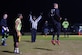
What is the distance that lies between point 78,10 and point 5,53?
3039 centimetres

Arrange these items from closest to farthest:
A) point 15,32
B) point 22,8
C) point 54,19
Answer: point 15,32, point 54,19, point 22,8

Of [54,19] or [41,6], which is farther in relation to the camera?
[41,6]

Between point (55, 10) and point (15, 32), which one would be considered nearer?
point (15, 32)

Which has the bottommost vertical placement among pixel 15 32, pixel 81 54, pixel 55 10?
pixel 81 54

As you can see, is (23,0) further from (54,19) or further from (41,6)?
(54,19)

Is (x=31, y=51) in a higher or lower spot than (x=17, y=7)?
lower

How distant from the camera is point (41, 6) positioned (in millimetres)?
45781

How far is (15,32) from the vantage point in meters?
16.2

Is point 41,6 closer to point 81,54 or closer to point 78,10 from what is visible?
point 78,10

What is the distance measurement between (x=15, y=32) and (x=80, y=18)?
30.3 m

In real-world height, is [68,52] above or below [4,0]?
below

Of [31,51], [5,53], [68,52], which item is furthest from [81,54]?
[5,53]

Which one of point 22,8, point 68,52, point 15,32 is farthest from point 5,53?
point 22,8

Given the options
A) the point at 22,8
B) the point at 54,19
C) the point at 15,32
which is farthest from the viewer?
the point at 22,8
